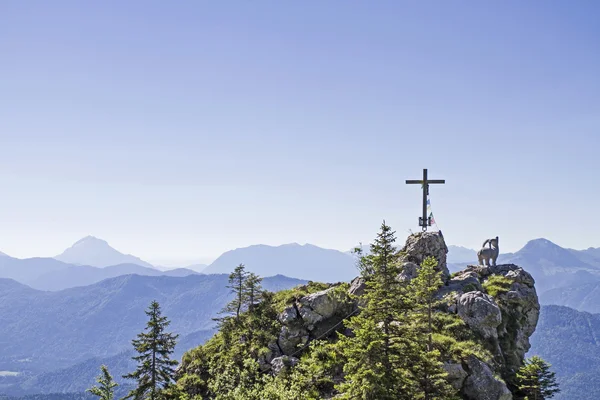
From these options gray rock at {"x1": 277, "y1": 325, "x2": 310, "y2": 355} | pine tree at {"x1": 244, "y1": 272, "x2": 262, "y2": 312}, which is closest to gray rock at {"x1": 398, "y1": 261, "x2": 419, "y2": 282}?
gray rock at {"x1": 277, "y1": 325, "x2": 310, "y2": 355}

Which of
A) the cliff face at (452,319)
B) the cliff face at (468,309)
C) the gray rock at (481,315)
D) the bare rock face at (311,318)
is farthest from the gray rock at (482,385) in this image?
the bare rock face at (311,318)

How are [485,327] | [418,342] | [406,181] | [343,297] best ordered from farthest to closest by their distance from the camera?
[406,181] < [343,297] < [485,327] < [418,342]

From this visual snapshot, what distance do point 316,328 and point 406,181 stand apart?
19.4m

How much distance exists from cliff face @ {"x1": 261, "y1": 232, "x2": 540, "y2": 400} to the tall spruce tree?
10433 millimetres

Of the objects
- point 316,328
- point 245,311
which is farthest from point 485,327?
point 245,311

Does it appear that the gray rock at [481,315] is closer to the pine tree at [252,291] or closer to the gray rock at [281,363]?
the gray rock at [281,363]

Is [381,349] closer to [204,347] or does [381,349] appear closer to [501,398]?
[501,398]

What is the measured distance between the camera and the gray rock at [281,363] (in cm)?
3625

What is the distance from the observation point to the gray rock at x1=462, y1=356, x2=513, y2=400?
28.8 meters

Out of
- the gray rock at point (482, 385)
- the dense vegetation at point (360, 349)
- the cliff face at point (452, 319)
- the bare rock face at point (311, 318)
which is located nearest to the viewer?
the dense vegetation at point (360, 349)

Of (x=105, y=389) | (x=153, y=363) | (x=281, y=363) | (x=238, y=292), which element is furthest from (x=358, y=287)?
(x=105, y=389)

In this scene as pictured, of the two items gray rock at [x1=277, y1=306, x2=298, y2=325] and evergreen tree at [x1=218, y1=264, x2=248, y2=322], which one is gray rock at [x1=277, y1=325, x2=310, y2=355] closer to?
gray rock at [x1=277, y1=306, x2=298, y2=325]

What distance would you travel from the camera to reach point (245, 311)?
4684cm

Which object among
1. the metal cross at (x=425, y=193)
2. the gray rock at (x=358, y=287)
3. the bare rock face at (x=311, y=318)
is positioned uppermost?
the metal cross at (x=425, y=193)
